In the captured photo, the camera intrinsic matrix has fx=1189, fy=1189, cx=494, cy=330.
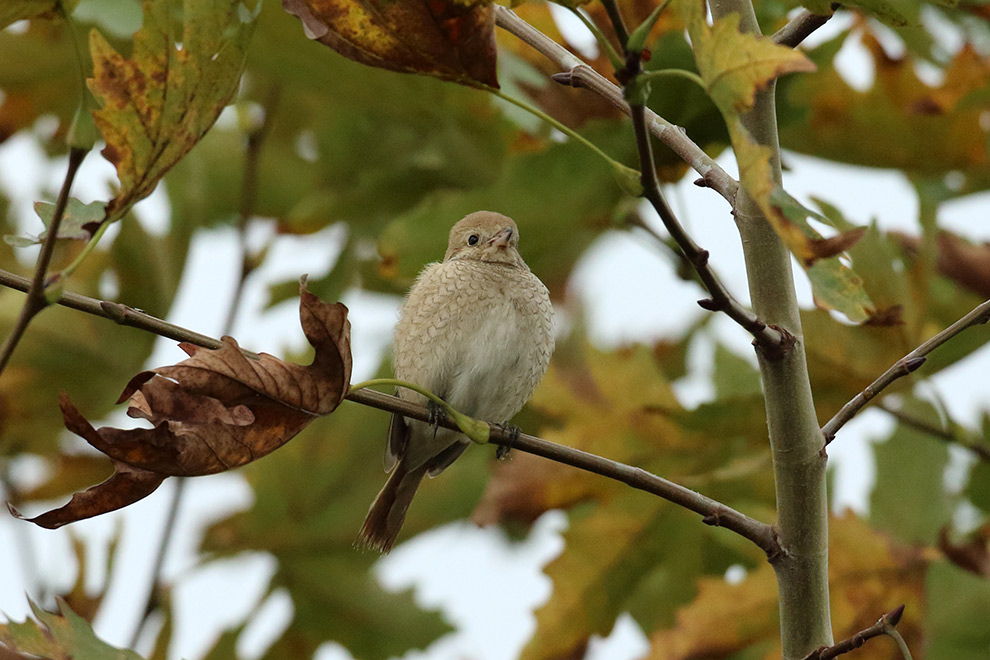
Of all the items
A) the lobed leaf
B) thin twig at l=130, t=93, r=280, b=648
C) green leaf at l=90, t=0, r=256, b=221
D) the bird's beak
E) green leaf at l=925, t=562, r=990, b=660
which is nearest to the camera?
the lobed leaf

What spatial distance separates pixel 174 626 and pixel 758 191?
3134mm

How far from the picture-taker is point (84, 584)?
3760 millimetres

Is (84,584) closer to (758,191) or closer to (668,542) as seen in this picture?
(668,542)

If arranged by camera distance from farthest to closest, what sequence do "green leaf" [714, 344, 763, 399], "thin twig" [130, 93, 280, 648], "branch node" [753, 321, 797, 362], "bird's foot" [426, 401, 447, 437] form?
"green leaf" [714, 344, 763, 399], "thin twig" [130, 93, 280, 648], "bird's foot" [426, 401, 447, 437], "branch node" [753, 321, 797, 362]

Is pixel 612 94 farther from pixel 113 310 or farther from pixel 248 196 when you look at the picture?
pixel 248 196

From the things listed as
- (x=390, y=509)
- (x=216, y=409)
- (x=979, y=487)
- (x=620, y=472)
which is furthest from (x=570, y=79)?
(x=390, y=509)

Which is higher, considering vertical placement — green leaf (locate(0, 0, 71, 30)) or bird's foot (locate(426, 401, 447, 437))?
bird's foot (locate(426, 401, 447, 437))

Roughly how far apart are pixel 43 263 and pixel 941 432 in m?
2.75

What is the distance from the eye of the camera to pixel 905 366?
2.29m

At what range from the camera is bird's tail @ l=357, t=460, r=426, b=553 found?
4211mm

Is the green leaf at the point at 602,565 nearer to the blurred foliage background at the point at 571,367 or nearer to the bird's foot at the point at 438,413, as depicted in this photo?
the blurred foliage background at the point at 571,367

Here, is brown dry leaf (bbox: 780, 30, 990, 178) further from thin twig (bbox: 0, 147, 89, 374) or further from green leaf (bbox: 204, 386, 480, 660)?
thin twig (bbox: 0, 147, 89, 374)

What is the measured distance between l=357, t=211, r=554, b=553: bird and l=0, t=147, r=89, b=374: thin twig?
9.46 ft

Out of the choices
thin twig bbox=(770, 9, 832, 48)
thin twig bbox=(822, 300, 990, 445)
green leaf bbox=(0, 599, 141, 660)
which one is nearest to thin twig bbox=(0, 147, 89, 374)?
green leaf bbox=(0, 599, 141, 660)
